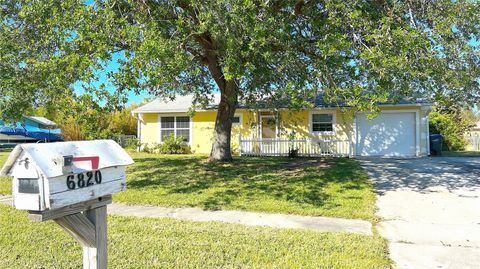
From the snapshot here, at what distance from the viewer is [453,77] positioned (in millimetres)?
7625

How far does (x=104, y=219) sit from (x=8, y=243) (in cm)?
286

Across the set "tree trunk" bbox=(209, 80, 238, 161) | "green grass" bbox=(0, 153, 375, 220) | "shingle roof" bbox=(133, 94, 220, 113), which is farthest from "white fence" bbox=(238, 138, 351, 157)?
"green grass" bbox=(0, 153, 375, 220)

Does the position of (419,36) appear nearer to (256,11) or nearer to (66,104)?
(256,11)

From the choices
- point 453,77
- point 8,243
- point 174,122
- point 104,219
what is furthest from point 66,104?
point 174,122

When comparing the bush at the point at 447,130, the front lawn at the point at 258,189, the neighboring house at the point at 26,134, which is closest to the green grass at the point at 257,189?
the front lawn at the point at 258,189

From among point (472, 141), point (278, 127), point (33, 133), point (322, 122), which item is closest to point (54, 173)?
point (278, 127)

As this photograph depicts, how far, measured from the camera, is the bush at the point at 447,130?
73.3 ft

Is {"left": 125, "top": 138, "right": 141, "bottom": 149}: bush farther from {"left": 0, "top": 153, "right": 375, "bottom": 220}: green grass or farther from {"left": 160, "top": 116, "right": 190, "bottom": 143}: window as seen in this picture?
{"left": 0, "top": 153, "right": 375, "bottom": 220}: green grass

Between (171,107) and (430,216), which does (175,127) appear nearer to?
(171,107)

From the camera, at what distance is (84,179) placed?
9.40 feet

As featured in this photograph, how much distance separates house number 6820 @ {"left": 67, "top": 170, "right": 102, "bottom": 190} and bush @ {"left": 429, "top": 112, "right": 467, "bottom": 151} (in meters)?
22.7

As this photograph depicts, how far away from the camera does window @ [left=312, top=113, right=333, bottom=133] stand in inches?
763

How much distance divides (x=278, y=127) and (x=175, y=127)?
20.3ft

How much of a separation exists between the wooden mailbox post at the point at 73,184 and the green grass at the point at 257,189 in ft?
13.8
